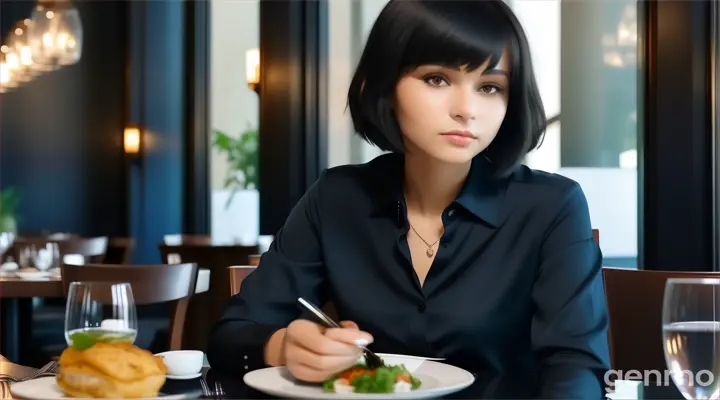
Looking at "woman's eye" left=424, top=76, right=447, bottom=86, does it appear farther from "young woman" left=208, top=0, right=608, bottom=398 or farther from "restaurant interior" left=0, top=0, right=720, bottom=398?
"restaurant interior" left=0, top=0, right=720, bottom=398

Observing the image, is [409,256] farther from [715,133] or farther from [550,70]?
[550,70]

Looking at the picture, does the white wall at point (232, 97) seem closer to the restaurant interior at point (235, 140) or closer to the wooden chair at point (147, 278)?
the restaurant interior at point (235, 140)

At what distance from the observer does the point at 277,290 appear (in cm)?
150

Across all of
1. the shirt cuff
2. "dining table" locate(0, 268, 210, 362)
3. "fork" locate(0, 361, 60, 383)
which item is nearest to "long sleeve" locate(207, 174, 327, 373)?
the shirt cuff

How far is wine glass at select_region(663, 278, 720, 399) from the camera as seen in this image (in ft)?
2.77

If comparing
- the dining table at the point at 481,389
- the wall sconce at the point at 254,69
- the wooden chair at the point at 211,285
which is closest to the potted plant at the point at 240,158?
the wall sconce at the point at 254,69

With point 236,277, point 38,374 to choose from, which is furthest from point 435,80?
point 236,277

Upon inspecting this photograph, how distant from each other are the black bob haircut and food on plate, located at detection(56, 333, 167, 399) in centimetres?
57

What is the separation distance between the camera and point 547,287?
1335mm

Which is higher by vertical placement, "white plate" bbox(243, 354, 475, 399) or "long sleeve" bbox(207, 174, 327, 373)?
"long sleeve" bbox(207, 174, 327, 373)

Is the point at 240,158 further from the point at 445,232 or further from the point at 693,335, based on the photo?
the point at 693,335

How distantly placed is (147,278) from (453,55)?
184 centimetres

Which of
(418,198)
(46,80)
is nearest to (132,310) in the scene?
(418,198)

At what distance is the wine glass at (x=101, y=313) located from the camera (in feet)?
3.34
